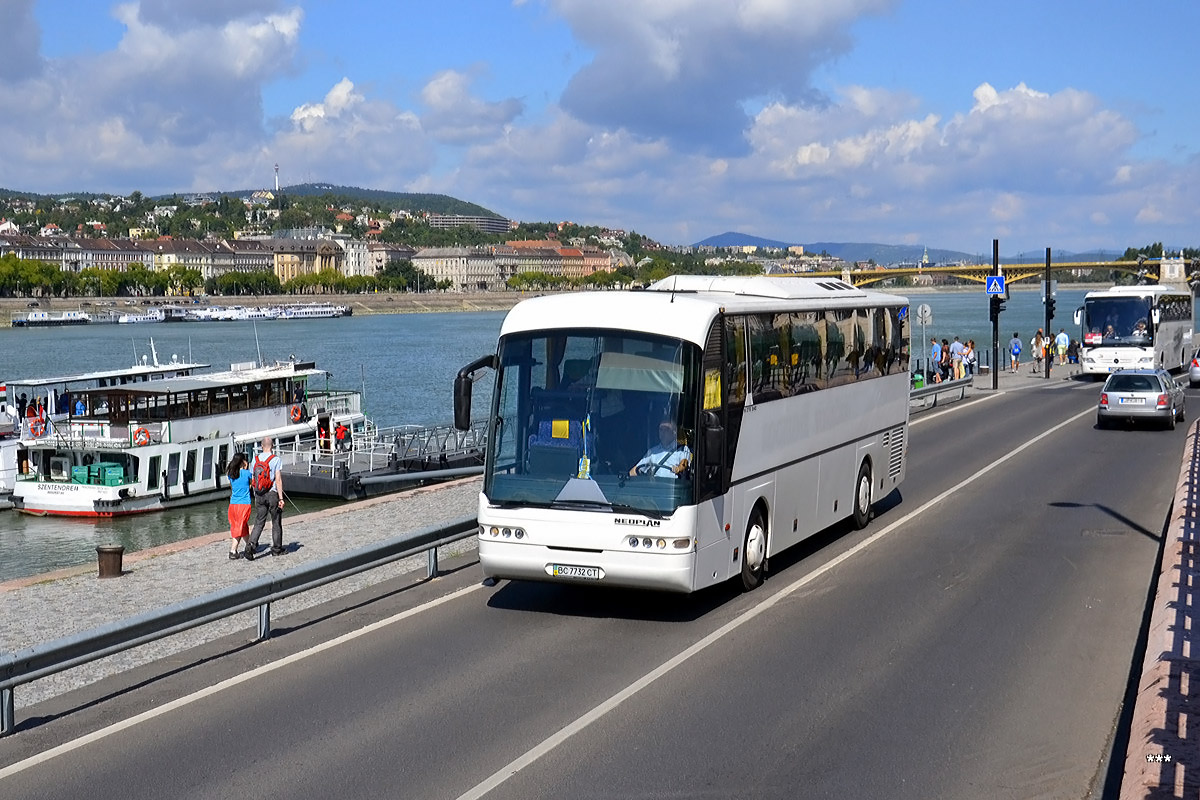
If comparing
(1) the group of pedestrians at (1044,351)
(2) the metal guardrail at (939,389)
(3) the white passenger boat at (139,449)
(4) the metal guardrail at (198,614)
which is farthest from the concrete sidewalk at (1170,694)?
(1) the group of pedestrians at (1044,351)

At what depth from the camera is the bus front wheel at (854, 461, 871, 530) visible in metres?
16.7

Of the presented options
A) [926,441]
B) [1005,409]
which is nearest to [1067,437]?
[926,441]

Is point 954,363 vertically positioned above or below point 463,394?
below

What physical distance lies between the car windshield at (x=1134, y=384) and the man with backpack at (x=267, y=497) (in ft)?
66.7

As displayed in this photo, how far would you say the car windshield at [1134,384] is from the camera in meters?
30.0

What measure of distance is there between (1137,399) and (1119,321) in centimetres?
1796

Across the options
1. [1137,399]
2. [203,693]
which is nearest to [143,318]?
[1137,399]

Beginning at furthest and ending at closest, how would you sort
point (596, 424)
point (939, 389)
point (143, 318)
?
point (143, 318), point (939, 389), point (596, 424)

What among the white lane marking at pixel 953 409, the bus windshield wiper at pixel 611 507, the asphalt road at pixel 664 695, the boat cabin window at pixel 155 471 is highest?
the bus windshield wiper at pixel 611 507

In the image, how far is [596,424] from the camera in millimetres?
11531

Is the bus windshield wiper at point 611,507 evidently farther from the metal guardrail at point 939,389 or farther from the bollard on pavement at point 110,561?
the metal guardrail at point 939,389

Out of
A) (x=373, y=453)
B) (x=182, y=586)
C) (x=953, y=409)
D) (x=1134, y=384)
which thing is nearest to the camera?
(x=182, y=586)

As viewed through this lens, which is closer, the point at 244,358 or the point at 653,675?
the point at 653,675

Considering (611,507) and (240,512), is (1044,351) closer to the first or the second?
(240,512)
